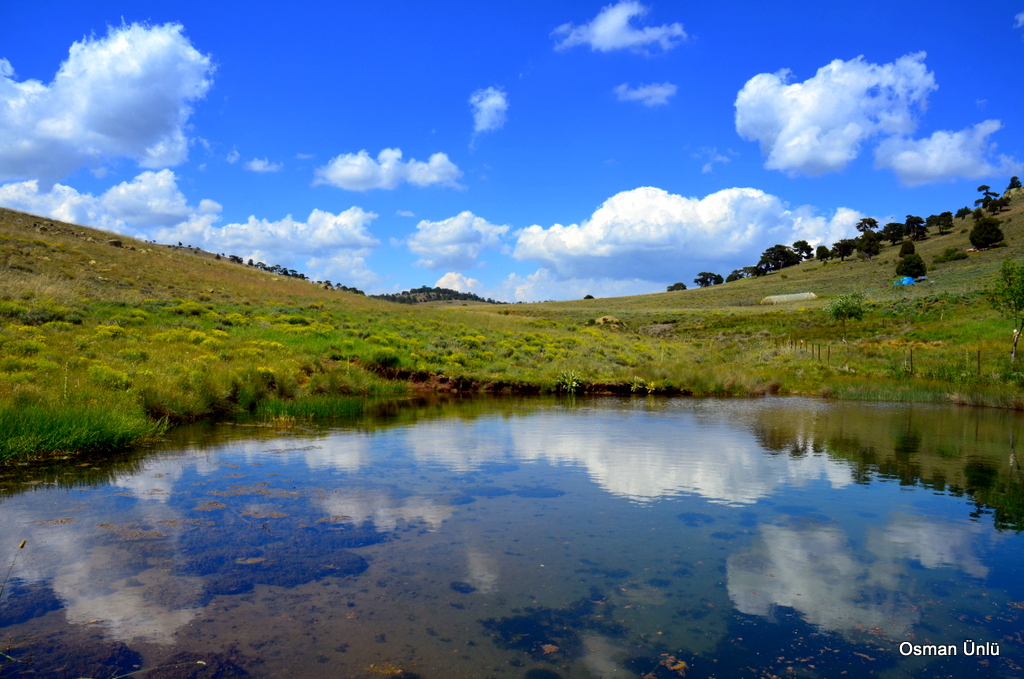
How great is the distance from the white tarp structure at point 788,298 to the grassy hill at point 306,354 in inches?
1118

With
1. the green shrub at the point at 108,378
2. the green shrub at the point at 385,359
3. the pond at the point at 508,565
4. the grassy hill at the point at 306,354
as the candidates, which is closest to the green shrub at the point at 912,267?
the grassy hill at the point at 306,354

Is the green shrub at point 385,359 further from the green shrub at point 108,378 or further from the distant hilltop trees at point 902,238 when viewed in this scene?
the distant hilltop trees at point 902,238

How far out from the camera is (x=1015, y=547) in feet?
21.5

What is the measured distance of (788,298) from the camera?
8256cm

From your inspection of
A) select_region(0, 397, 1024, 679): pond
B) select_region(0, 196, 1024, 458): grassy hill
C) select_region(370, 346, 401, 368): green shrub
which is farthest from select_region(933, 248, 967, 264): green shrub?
select_region(0, 397, 1024, 679): pond

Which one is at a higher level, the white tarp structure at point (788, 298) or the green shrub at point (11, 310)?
the white tarp structure at point (788, 298)

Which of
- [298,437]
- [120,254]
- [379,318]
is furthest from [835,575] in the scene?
[120,254]

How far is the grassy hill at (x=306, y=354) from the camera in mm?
12914

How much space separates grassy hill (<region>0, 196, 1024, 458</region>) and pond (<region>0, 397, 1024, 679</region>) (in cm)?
297

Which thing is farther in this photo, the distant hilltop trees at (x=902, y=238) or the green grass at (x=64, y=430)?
the distant hilltop trees at (x=902, y=238)

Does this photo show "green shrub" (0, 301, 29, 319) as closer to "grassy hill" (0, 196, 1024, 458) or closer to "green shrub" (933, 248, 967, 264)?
"grassy hill" (0, 196, 1024, 458)

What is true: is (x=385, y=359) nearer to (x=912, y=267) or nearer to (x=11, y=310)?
(x=11, y=310)

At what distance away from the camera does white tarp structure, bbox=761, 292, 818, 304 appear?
80875 millimetres

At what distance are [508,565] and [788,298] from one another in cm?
8595
